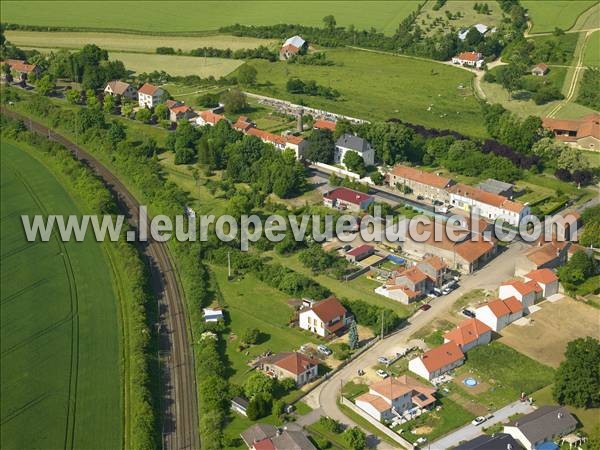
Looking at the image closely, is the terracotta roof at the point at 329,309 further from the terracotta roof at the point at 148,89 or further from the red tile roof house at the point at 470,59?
the red tile roof house at the point at 470,59

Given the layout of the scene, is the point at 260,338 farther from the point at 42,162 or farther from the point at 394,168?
the point at 42,162

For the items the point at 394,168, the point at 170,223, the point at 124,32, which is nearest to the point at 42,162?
the point at 170,223

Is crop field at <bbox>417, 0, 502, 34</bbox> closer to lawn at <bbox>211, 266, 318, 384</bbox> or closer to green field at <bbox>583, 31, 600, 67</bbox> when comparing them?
green field at <bbox>583, 31, 600, 67</bbox>

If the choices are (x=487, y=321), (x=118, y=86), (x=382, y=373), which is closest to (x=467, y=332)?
(x=487, y=321)

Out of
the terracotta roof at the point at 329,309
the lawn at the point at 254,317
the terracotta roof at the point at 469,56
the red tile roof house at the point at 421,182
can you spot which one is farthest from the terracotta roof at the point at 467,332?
the terracotta roof at the point at 469,56

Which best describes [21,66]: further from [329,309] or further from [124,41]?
[329,309]

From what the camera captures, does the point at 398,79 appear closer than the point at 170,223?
No
